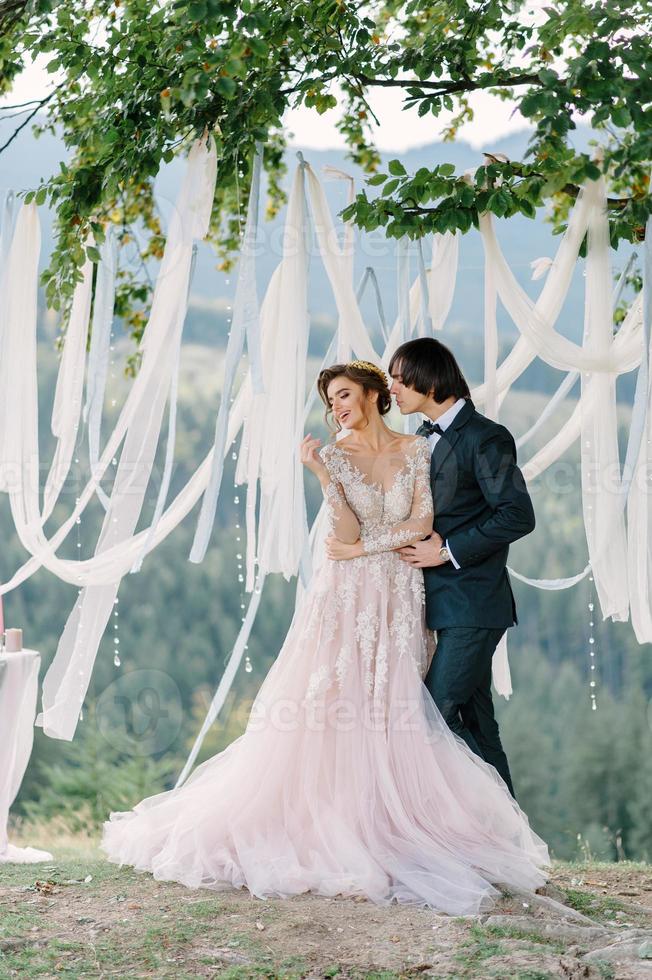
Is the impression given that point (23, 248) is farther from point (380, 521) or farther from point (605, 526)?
point (605, 526)

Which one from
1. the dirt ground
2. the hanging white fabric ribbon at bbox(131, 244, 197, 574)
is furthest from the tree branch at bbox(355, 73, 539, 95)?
the dirt ground

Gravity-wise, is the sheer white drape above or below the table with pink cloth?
above

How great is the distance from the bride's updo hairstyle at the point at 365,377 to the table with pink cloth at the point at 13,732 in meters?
1.50

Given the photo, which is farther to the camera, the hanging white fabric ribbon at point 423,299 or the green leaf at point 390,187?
the hanging white fabric ribbon at point 423,299

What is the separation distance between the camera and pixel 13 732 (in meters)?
3.90

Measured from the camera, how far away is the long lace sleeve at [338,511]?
3.33 meters

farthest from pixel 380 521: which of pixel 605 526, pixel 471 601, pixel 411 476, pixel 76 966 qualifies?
pixel 76 966

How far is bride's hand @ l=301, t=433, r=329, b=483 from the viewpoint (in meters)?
3.35

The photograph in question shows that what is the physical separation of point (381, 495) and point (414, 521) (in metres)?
0.14

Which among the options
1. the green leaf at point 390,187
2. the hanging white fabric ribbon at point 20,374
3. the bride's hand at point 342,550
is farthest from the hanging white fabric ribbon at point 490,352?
the hanging white fabric ribbon at point 20,374

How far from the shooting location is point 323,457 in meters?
3.38

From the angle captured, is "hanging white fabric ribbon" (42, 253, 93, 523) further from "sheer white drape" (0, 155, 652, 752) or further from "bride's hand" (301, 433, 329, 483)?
"bride's hand" (301, 433, 329, 483)

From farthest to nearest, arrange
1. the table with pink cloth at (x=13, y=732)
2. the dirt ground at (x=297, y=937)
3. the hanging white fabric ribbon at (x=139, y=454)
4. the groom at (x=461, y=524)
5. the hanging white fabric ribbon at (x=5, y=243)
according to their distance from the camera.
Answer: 1. the table with pink cloth at (x=13, y=732)
2. the hanging white fabric ribbon at (x=5, y=243)
3. the hanging white fabric ribbon at (x=139, y=454)
4. the groom at (x=461, y=524)
5. the dirt ground at (x=297, y=937)

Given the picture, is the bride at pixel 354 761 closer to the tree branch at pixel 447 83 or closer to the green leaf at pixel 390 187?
the green leaf at pixel 390 187
